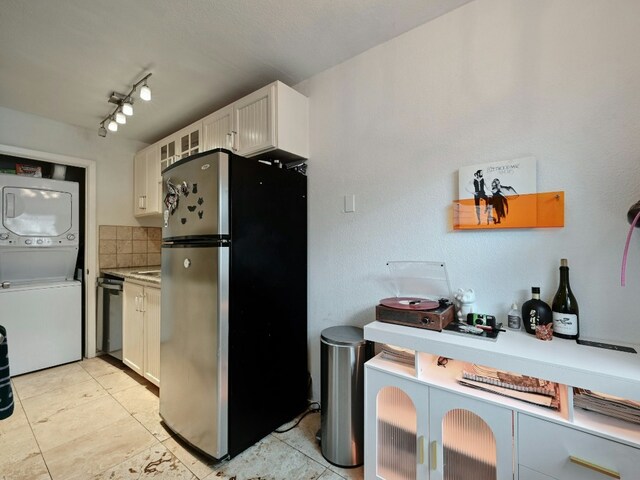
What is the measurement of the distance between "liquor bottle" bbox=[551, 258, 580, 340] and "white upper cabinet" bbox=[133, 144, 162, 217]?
3.16m

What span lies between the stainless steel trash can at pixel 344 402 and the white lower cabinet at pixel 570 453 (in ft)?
2.37

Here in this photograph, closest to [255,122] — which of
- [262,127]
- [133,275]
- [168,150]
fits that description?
[262,127]

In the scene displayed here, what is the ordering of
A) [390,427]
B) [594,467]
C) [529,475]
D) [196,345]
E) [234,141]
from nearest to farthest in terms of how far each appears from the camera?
1. [594,467]
2. [529,475]
3. [390,427]
4. [196,345]
5. [234,141]

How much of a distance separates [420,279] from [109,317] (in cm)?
296

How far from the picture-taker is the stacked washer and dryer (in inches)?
97.9

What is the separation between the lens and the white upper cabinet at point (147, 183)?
2.92m

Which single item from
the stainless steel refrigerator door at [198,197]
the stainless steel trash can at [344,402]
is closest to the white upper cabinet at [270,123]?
the stainless steel refrigerator door at [198,197]

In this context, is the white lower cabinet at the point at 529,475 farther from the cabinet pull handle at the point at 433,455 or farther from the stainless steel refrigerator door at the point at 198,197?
the stainless steel refrigerator door at the point at 198,197

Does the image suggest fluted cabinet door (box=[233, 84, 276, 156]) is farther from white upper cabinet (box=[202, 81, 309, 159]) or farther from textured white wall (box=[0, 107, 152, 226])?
textured white wall (box=[0, 107, 152, 226])

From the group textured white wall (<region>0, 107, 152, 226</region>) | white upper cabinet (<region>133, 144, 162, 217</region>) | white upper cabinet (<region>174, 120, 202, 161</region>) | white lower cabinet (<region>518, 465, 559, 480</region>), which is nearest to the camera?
white lower cabinet (<region>518, 465, 559, 480</region>)

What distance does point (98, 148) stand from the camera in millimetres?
2996

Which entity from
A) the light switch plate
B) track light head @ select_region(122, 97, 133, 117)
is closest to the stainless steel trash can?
the light switch plate

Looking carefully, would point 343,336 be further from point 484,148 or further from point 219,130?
point 219,130

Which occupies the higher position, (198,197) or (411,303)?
(198,197)
